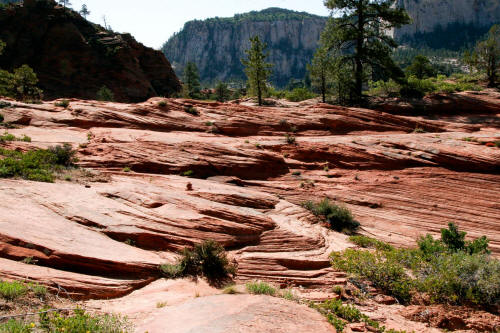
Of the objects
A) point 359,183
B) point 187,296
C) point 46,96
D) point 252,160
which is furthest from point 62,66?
point 187,296

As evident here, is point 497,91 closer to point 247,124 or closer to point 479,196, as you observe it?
point 479,196

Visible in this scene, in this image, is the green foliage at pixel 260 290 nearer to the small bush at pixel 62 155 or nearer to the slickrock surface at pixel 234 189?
the slickrock surface at pixel 234 189

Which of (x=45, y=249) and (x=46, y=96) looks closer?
(x=45, y=249)

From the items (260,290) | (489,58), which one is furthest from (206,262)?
(489,58)

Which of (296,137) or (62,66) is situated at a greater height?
(62,66)

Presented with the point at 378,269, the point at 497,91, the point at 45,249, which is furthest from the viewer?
the point at 497,91

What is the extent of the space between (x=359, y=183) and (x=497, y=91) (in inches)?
845

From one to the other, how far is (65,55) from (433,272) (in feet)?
246

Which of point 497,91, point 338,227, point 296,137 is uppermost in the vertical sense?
point 497,91

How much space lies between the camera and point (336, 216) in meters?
14.2

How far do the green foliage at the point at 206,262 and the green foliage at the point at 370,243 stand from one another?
5.93 metres

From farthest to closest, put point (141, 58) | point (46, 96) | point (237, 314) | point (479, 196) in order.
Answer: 1. point (141, 58)
2. point (46, 96)
3. point (479, 196)
4. point (237, 314)

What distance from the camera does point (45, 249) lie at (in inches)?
273

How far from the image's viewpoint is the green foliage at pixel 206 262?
8484mm
